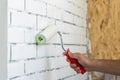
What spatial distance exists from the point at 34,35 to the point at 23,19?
118 mm

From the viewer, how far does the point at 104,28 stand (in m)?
2.02

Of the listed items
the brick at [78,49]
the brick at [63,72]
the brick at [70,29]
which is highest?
the brick at [70,29]

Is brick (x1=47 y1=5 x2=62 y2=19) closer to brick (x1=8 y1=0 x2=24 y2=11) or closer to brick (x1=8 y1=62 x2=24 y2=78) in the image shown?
brick (x1=8 y1=0 x2=24 y2=11)

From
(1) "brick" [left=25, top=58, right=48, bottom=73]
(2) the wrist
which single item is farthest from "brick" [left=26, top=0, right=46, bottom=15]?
(2) the wrist

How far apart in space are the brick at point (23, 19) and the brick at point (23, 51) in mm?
102

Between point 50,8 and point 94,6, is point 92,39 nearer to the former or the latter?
point 94,6

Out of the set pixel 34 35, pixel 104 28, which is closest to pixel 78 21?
pixel 104 28

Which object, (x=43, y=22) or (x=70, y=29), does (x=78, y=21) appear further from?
(x=43, y=22)

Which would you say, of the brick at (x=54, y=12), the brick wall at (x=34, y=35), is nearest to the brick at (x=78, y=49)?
the brick wall at (x=34, y=35)

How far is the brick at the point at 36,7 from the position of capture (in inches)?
47.7

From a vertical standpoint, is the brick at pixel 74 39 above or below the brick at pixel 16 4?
below

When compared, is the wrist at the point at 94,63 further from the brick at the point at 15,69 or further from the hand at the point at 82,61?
the brick at the point at 15,69

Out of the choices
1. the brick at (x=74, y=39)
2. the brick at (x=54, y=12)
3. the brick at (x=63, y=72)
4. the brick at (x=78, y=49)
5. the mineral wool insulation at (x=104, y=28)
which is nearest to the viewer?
the brick at (x=54, y=12)

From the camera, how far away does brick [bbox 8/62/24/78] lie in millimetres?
1064
